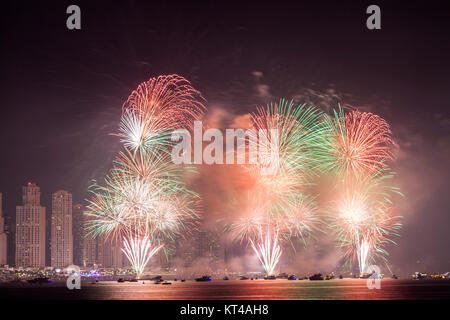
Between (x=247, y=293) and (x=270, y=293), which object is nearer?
(x=270, y=293)
